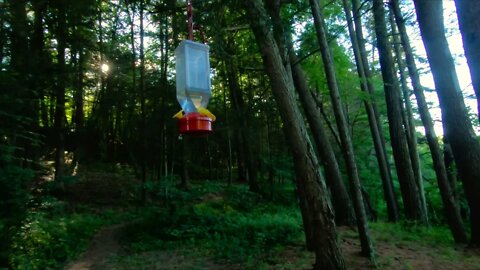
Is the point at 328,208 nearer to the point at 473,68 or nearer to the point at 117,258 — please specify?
the point at 473,68

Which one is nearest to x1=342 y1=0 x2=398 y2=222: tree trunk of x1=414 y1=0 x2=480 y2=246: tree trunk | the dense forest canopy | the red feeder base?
the dense forest canopy

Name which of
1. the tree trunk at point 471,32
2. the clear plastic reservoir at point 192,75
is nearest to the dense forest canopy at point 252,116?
the tree trunk at point 471,32

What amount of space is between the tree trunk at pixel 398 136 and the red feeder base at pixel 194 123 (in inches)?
371

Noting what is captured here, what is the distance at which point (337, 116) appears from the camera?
6801 mm

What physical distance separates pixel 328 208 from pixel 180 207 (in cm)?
712

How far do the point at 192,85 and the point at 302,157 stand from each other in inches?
112

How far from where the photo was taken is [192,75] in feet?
10.5

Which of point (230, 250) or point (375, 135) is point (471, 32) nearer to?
point (230, 250)

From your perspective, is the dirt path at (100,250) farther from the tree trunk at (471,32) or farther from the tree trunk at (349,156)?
the tree trunk at (471,32)

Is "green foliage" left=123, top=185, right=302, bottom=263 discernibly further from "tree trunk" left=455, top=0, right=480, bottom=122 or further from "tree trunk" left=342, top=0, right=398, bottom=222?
"tree trunk" left=455, top=0, right=480, bottom=122

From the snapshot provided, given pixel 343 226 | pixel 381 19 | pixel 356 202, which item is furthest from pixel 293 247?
pixel 381 19

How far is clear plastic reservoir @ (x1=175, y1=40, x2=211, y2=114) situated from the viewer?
3.12 metres

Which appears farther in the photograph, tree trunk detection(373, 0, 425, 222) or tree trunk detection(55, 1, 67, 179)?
tree trunk detection(55, 1, 67, 179)

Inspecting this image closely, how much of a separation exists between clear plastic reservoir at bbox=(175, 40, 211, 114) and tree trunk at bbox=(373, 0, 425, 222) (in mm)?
9177
